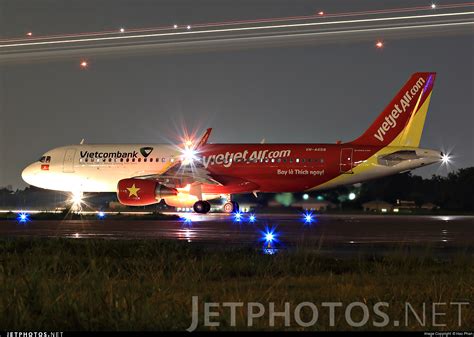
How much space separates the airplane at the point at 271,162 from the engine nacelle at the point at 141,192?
5cm

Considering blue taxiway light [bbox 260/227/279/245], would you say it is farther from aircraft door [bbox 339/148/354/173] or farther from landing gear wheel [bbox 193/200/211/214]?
aircraft door [bbox 339/148/354/173]

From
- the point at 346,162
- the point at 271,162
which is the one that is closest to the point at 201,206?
the point at 271,162

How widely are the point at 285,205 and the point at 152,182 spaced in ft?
28.4

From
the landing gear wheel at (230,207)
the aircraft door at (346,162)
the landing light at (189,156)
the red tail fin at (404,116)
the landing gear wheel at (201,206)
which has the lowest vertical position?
the landing gear wheel at (201,206)

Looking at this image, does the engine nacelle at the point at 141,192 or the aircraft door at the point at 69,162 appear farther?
the aircraft door at the point at 69,162

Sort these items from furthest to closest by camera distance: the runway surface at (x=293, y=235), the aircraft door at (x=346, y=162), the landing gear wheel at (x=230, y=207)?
the landing gear wheel at (x=230, y=207)
the aircraft door at (x=346, y=162)
the runway surface at (x=293, y=235)

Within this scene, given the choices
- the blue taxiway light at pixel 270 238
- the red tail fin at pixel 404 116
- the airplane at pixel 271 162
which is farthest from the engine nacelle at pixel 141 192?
the blue taxiway light at pixel 270 238

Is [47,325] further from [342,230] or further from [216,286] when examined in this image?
[342,230]

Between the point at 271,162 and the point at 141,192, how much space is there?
7427 millimetres

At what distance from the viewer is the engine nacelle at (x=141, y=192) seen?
41.2m

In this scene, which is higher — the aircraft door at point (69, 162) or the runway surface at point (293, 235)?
the aircraft door at point (69, 162)

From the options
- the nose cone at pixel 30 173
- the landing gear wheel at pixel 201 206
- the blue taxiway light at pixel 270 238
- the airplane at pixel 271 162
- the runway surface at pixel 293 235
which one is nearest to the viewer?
the runway surface at pixel 293 235

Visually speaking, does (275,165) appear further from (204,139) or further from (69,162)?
(69,162)

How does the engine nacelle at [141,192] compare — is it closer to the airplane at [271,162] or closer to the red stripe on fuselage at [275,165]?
the airplane at [271,162]
